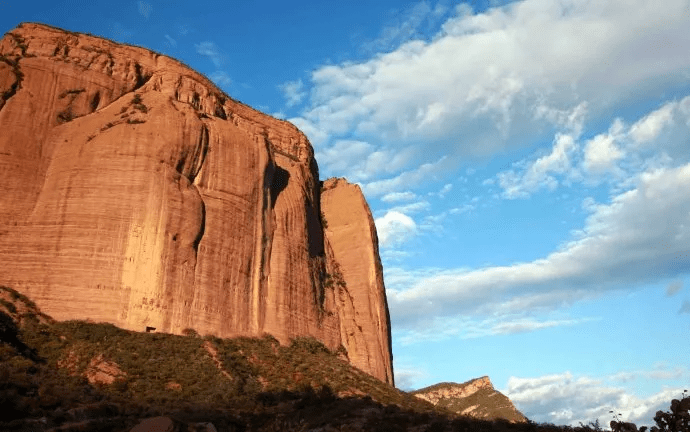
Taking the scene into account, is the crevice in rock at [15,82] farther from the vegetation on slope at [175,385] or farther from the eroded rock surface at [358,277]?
the eroded rock surface at [358,277]

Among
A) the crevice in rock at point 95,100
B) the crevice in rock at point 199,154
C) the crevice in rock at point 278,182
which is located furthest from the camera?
the crevice in rock at point 278,182

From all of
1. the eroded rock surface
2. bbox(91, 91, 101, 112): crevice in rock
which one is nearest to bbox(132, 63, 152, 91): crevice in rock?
bbox(91, 91, 101, 112): crevice in rock

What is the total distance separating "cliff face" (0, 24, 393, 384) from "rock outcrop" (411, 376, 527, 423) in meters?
54.0

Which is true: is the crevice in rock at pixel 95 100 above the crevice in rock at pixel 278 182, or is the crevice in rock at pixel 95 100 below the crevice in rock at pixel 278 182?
above

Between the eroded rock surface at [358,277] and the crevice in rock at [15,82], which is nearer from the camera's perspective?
the crevice in rock at [15,82]

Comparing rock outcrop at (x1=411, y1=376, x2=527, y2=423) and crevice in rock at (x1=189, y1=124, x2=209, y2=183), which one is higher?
crevice in rock at (x1=189, y1=124, x2=209, y2=183)

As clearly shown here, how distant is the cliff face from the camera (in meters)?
39.2

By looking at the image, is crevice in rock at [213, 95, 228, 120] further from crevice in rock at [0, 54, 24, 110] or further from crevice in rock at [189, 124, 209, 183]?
crevice in rock at [0, 54, 24, 110]

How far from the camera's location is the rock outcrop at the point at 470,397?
99312mm

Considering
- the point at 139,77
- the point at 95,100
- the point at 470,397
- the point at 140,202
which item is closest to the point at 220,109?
the point at 139,77

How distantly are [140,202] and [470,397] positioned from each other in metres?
81.5

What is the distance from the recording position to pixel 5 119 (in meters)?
42.0

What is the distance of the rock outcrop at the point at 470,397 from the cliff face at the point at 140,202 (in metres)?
54.0

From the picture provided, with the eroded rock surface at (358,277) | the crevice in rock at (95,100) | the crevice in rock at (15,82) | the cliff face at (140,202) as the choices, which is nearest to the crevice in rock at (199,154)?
the cliff face at (140,202)
